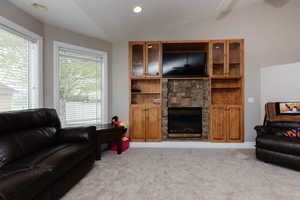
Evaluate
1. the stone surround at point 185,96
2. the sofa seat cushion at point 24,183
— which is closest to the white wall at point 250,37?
the stone surround at point 185,96

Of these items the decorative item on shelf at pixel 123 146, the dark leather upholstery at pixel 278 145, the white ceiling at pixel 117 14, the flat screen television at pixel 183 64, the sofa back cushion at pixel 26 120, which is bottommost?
the decorative item on shelf at pixel 123 146

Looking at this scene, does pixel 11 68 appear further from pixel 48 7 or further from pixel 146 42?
pixel 146 42

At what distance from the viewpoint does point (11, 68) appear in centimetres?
236

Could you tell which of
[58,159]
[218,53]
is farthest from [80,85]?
[218,53]

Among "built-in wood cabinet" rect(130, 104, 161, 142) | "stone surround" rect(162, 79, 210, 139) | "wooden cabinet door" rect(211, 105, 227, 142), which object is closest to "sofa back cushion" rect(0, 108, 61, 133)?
"built-in wood cabinet" rect(130, 104, 161, 142)

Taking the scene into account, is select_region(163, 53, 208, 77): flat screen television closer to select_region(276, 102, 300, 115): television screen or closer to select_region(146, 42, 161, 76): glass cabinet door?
select_region(146, 42, 161, 76): glass cabinet door

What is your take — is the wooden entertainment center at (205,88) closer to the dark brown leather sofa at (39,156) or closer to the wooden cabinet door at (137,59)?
the wooden cabinet door at (137,59)

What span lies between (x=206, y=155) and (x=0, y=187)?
10.1 ft

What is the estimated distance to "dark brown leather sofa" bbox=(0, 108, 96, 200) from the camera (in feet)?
4.07

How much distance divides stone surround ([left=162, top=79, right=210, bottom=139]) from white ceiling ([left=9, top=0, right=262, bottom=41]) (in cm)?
145

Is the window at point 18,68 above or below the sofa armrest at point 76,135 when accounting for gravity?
above

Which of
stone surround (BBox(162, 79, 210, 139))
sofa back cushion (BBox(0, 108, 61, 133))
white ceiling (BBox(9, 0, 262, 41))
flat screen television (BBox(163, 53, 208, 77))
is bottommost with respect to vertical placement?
sofa back cushion (BBox(0, 108, 61, 133))

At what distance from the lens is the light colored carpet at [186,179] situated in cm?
180

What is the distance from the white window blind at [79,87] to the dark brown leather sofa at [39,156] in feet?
2.47
